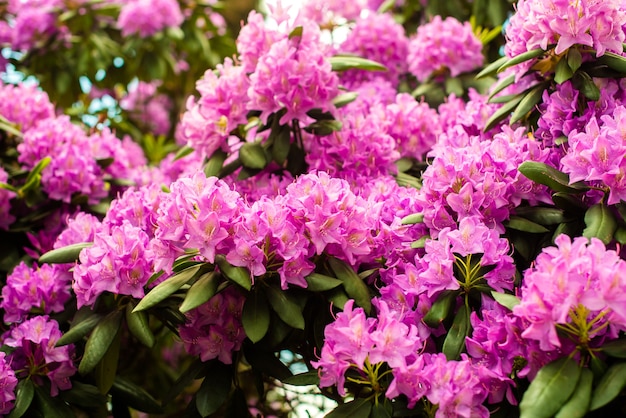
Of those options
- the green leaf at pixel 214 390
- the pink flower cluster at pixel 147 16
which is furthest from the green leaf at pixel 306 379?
the pink flower cluster at pixel 147 16

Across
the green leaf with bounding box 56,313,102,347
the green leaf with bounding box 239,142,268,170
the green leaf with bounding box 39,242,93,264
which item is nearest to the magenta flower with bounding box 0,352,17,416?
the green leaf with bounding box 56,313,102,347

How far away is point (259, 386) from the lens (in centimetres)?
175

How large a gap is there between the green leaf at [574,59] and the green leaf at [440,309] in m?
0.61

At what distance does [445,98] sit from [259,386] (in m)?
1.16

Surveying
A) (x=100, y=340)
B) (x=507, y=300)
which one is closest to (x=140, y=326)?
(x=100, y=340)

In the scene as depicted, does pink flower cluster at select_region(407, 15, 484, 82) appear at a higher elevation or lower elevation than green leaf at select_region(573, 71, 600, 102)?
lower

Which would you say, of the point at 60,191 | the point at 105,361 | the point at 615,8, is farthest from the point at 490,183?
the point at 60,191

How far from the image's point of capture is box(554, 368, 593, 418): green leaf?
1123mm

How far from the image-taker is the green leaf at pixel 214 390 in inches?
61.6

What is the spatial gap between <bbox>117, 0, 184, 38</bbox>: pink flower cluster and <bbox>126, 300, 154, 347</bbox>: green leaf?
73.0 inches

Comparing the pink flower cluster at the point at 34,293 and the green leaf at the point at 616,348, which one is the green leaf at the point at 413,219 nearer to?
the green leaf at the point at 616,348

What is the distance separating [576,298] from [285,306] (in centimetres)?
58

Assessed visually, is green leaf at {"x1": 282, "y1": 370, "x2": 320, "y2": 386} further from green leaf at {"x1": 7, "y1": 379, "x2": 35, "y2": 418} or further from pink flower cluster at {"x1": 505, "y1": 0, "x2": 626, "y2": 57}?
pink flower cluster at {"x1": 505, "y1": 0, "x2": 626, "y2": 57}

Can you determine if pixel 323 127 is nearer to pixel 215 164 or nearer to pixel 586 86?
pixel 215 164
